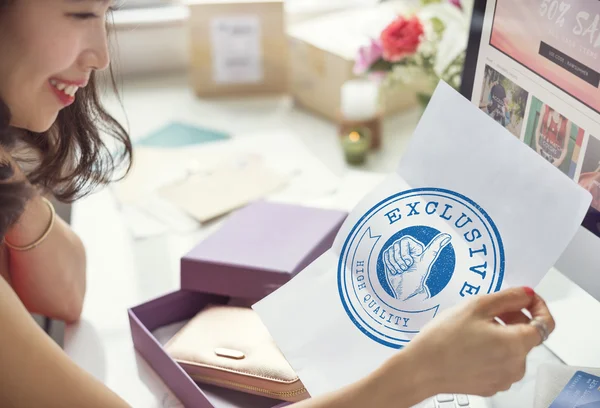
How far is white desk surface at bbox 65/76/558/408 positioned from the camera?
0.84m

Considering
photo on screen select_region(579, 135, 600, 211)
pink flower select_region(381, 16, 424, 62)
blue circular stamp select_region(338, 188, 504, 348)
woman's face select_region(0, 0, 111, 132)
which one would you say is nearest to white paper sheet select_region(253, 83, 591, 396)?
blue circular stamp select_region(338, 188, 504, 348)

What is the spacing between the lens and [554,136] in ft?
2.48

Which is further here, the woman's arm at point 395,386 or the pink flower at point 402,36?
the pink flower at point 402,36

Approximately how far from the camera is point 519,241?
63cm

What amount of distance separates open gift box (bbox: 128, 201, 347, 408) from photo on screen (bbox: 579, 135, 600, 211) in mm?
310

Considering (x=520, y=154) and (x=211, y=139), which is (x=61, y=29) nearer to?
(x=520, y=154)

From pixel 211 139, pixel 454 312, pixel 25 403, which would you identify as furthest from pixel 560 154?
pixel 211 139

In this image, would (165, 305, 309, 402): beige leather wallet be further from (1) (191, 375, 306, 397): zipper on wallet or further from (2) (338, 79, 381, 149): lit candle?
(2) (338, 79, 381, 149): lit candle

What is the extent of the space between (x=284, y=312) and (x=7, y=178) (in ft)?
0.97

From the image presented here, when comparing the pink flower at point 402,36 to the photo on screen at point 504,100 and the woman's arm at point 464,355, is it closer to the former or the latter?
the photo on screen at point 504,100

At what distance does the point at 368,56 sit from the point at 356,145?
0.53 ft

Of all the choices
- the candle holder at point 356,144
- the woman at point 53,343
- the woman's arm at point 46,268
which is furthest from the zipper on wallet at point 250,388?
the candle holder at point 356,144

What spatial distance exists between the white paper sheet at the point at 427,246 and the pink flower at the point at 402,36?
505mm

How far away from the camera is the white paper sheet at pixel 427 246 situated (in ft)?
2.06
